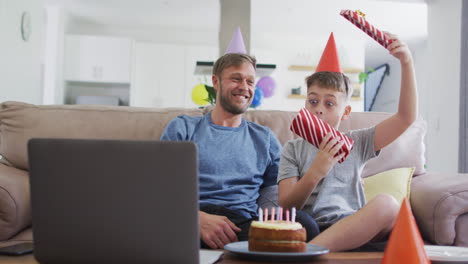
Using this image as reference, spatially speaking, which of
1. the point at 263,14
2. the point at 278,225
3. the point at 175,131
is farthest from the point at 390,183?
the point at 263,14

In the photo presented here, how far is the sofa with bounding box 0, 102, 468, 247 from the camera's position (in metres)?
1.74

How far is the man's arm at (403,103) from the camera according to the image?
1418mm

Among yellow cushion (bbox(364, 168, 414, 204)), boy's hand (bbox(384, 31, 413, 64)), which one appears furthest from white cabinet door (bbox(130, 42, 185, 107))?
boy's hand (bbox(384, 31, 413, 64))

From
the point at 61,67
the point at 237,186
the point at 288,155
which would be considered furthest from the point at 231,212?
the point at 61,67

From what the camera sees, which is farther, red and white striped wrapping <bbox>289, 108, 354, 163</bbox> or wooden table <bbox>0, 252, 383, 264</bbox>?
red and white striped wrapping <bbox>289, 108, 354, 163</bbox>

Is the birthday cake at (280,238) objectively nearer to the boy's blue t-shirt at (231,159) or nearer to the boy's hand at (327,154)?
the boy's hand at (327,154)

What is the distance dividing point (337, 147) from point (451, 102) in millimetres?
2717

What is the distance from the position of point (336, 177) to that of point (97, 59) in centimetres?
583

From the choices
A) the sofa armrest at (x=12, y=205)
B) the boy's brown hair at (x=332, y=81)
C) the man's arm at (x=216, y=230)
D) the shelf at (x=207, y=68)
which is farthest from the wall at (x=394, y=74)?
the sofa armrest at (x=12, y=205)

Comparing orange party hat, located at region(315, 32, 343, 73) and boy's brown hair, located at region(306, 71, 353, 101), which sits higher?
orange party hat, located at region(315, 32, 343, 73)

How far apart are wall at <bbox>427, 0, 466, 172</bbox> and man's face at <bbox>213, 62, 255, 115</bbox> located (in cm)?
231

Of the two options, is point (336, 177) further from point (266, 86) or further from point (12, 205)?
point (266, 86)

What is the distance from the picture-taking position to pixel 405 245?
961 mm

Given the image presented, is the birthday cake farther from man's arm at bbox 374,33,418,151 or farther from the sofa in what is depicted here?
the sofa
